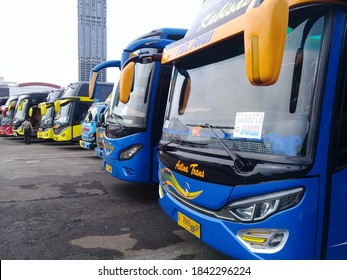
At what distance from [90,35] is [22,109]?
5.89 meters

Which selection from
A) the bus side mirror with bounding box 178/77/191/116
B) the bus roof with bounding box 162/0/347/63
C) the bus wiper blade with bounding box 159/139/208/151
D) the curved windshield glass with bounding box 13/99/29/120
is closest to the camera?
the bus roof with bounding box 162/0/347/63

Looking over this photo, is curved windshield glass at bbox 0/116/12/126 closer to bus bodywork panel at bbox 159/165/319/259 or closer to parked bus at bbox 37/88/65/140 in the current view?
parked bus at bbox 37/88/65/140

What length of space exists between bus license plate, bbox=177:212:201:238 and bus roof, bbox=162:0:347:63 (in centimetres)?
162

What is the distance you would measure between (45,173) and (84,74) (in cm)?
1175

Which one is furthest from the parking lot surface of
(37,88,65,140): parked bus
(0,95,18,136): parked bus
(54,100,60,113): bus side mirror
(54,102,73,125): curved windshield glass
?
(0,95,18,136): parked bus

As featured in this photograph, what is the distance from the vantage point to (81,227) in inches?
178

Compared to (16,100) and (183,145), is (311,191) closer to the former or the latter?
(183,145)

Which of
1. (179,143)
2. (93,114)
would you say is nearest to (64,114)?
(93,114)

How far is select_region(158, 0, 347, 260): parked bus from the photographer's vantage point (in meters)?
2.29

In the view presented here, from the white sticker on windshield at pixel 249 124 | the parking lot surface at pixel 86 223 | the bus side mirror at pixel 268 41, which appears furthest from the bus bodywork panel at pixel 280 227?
the parking lot surface at pixel 86 223

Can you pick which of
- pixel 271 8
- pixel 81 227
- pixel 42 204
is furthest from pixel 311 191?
pixel 42 204

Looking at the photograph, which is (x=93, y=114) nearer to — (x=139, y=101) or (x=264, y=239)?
(x=139, y=101)

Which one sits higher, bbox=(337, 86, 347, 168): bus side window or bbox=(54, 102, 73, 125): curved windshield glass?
bbox=(337, 86, 347, 168): bus side window

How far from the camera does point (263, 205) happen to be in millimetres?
2426
